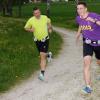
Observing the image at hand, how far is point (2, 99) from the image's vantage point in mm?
9992

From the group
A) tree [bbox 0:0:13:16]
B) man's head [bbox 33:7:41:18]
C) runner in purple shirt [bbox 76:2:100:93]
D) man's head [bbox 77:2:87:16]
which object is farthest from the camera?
tree [bbox 0:0:13:16]

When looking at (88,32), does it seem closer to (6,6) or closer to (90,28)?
(90,28)

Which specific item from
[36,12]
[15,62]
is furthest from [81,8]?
[15,62]

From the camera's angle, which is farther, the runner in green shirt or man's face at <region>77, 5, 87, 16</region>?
the runner in green shirt

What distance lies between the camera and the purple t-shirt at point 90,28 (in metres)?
9.99

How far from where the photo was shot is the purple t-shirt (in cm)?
999

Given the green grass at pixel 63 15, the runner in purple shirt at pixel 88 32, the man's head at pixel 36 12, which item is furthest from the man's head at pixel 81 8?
the green grass at pixel 63 15

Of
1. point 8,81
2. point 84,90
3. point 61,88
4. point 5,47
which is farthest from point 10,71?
point 5,47

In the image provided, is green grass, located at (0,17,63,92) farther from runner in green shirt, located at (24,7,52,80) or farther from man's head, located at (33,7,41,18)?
man's head, located at (33,7,41,18)

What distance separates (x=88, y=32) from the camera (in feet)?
33.2

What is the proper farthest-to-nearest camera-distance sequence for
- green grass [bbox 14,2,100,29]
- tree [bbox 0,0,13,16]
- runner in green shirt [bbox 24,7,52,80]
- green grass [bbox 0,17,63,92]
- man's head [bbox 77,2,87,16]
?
tree [bbox 0,0,13,16]
green grass [bbox 14,2,100,29]
green grass [bbox 0,17,63,92]
runner in green shirt [bbox 24,7,52,80]
man's head [bbox 77,2,87,16]

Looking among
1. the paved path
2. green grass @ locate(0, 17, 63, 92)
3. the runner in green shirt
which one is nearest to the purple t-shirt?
the paved path

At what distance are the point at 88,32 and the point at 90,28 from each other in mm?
114

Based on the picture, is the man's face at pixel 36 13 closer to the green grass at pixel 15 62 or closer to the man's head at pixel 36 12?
the man's head at pixel 36 12
